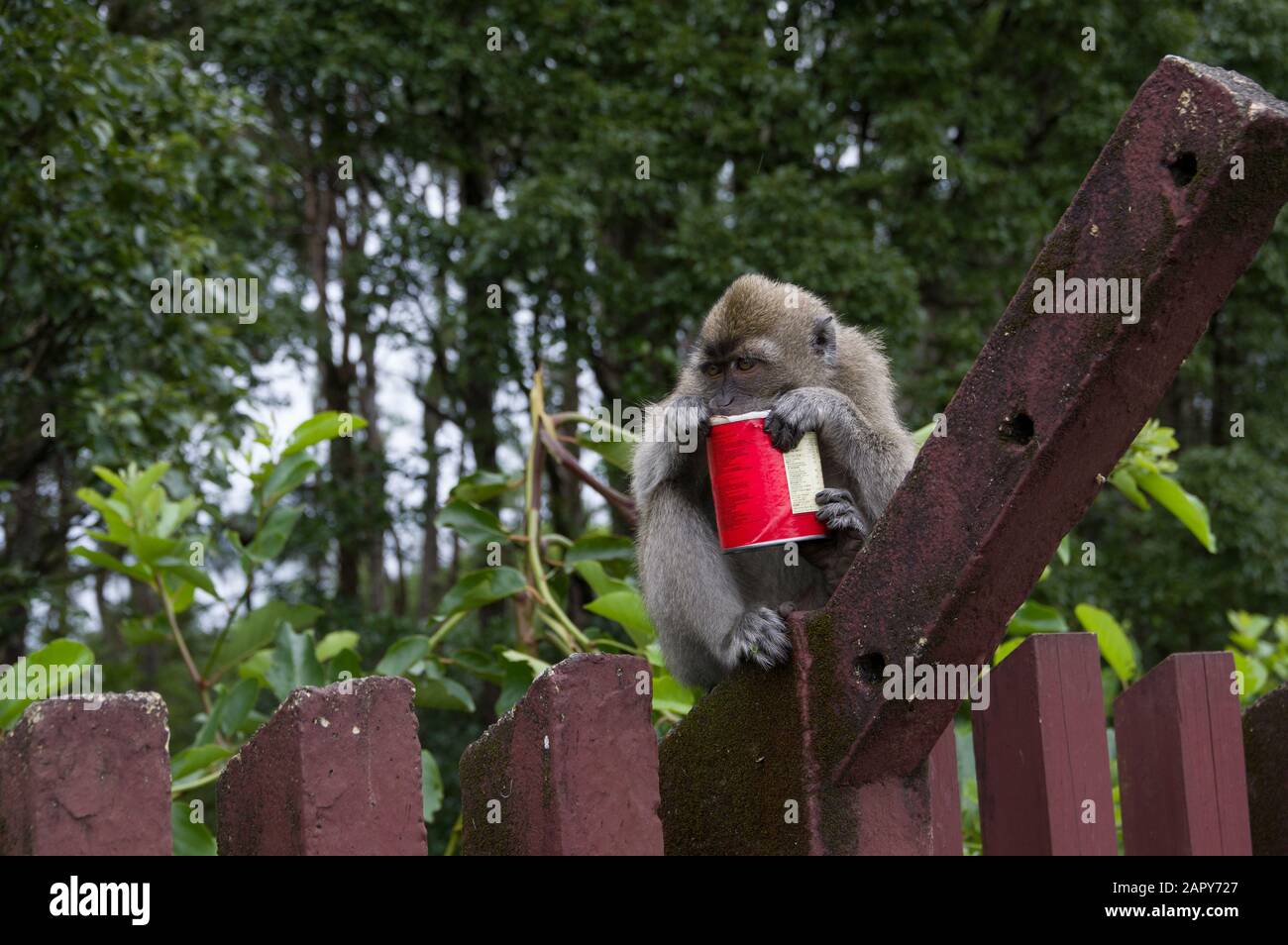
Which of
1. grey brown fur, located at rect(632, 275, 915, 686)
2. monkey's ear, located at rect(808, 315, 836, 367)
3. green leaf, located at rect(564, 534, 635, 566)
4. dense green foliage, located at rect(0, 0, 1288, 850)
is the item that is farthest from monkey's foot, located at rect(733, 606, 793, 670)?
dense green foliage, located at rect(0, 0, 1288, 850)

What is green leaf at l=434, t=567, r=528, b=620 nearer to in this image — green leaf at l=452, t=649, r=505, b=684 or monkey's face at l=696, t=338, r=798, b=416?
green leaf at l=452, t=649, r=505, b=684

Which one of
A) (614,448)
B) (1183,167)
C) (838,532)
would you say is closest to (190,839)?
(838,532)

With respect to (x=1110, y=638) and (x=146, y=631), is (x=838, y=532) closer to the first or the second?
(x=1110, y=638)

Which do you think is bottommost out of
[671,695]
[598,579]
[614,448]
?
[671,695]

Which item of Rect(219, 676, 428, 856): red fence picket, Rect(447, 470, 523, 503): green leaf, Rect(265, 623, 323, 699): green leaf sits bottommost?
Rect(219, 676, 428, 856): red fence picket

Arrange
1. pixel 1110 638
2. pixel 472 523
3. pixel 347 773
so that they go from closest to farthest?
1. pixel 347 773
2. pixel 1110 638
3. pixel 472 523

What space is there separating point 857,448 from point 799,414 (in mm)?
274

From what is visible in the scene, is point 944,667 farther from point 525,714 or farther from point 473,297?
point 473,297

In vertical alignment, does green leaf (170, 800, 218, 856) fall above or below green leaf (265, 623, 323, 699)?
below

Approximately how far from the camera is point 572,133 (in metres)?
12.4

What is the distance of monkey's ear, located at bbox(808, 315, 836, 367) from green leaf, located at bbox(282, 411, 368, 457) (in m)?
1.19

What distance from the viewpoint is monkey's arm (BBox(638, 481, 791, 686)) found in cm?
291

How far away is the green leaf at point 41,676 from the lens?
90.6 inches

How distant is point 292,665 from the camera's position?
10.8 ft
